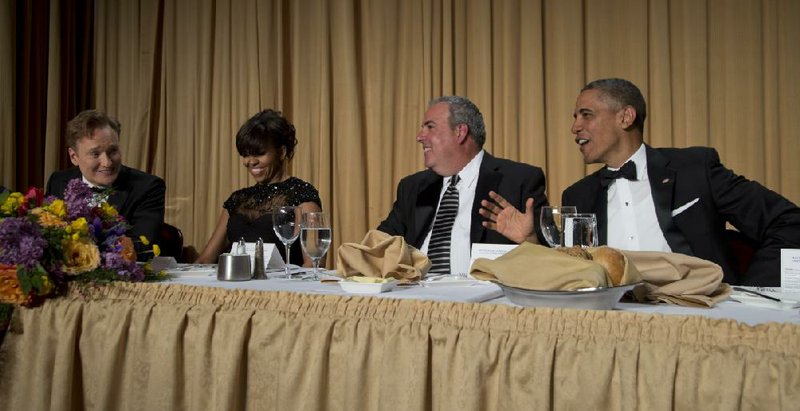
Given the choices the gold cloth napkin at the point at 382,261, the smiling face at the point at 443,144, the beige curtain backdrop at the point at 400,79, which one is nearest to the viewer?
the gold cloth napkin at the point at 382,261

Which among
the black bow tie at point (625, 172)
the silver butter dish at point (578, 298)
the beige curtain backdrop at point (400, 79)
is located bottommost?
the silver butter dish at point (578, 298)

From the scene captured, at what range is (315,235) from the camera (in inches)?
63.4

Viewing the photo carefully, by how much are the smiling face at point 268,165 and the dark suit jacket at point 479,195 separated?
2.52 feet

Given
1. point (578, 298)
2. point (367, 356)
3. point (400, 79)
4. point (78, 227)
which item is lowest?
point (367, 356)

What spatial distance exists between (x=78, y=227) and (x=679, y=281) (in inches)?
56.0

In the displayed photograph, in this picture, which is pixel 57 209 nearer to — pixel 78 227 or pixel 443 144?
pixel 78 227

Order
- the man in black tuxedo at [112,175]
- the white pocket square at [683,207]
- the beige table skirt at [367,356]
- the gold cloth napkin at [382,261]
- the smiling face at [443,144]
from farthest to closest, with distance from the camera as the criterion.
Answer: the man in black tuxedo at [112,175] → the smiling face at [443,144] → the white pocket square at [683,207] → the gold cloth napkin at [382,261] → the beige table skirt at [367,356]

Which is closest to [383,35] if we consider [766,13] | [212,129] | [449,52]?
[449,52]

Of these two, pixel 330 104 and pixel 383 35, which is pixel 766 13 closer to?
pixel 383 35

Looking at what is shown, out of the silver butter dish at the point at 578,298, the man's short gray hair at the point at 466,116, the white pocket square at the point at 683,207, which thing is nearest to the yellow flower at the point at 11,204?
the silver butter dish at the point at 578,298

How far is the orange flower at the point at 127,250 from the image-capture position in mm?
1628

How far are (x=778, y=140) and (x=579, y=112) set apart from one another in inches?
59.6

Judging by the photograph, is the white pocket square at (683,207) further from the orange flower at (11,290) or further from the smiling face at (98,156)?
Result: the smiling face at (98,156)

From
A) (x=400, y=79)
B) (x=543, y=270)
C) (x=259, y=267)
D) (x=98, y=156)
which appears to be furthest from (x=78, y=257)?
(x=400, y=79)
